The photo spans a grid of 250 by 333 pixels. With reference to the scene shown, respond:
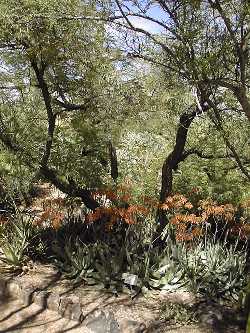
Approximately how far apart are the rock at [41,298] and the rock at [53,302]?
0.08m

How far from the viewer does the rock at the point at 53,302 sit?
23.8 feet

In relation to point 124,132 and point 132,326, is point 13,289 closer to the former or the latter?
point 132,326

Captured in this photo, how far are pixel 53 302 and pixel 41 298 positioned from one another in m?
0.26

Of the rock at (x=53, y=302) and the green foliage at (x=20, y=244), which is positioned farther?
the green foliage at (x=20, y=244)

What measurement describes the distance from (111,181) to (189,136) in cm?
240

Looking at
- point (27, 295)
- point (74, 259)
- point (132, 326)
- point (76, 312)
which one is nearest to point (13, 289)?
point (27, 295)

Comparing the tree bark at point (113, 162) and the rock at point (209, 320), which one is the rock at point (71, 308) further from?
the tree bark at point (113, 162)

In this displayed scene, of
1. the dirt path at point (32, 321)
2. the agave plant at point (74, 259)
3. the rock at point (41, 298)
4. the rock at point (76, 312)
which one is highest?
the agave plant at point (74, 259)

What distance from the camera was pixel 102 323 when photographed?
22.1 feet

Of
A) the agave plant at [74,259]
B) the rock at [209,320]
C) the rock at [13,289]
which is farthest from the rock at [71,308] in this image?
the rock at [209,320]

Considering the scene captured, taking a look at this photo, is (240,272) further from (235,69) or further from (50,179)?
(50,179)

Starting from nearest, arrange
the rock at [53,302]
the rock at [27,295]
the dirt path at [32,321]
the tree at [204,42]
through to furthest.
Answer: the tree at [204,42]
the dirt path at [32,321]
the rock at [53,302]
the rock at [27,295]

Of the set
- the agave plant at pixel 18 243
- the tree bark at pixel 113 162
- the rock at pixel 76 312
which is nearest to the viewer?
the rock at pixel 76 312

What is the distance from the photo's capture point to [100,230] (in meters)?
9.23
